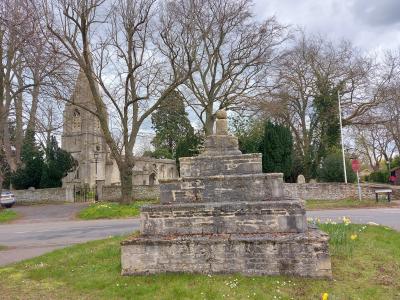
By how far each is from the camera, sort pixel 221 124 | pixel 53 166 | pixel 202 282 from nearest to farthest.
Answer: pixel 202 282 → pixel 221 124 → pixel 53 166

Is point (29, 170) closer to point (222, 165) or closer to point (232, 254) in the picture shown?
point (222, 165)

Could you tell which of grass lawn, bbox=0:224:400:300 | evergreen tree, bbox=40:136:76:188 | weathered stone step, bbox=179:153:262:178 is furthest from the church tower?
grass lawn, bbox=0:224:400:300

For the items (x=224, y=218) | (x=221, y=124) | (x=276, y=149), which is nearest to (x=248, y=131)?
(x=276, y=149)

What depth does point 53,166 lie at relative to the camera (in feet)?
124

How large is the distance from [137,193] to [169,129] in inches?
617

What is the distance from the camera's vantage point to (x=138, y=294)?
6344 mm

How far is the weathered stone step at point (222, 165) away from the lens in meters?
9.42

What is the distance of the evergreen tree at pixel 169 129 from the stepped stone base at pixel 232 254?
96.9 feet

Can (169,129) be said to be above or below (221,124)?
above

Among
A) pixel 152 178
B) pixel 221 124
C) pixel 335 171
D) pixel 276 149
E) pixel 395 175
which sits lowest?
pixel 395 175

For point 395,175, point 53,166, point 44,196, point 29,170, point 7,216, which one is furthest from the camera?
point 395,175

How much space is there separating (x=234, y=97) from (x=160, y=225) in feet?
80.4

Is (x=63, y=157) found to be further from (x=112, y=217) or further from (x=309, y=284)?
(x=309, y=284)

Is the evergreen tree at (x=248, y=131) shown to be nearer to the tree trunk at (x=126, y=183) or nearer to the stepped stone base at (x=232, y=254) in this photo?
the tree trunk at (x=126, y=183)
